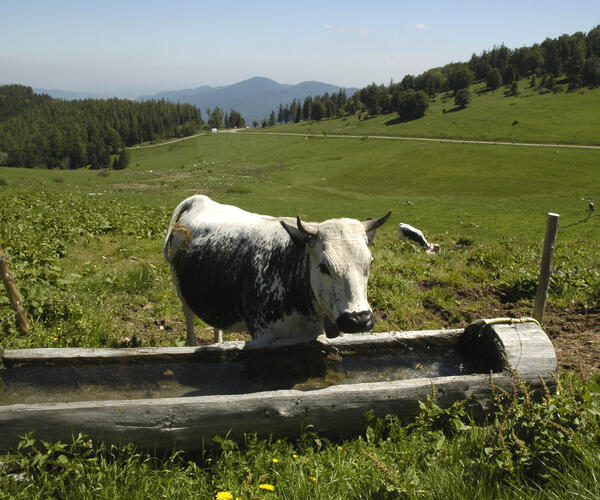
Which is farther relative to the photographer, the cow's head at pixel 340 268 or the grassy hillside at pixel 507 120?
the grassy hillside at pixel 507 120

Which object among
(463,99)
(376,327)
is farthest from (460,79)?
(376,327)

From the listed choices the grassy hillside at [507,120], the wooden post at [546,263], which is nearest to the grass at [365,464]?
the wooden post at [546,263]

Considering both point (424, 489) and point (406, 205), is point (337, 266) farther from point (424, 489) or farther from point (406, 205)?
point (406, 205)

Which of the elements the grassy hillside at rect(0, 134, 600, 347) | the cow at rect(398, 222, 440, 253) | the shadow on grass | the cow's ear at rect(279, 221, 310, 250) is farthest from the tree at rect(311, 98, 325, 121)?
the cow's ear at rect(279, 221, 310, 250)

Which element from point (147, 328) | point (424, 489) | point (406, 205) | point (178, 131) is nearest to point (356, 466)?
point (424, 489)

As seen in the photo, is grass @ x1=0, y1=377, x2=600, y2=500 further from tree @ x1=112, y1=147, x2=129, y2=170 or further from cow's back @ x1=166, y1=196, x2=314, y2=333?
tree @ x1=112, y1=147, x2=129, y2=170

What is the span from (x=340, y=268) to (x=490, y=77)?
141 meters

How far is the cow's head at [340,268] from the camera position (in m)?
3.89

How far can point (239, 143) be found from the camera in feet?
379

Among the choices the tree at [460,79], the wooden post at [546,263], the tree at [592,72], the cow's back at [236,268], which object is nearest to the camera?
the cow's back at [236,268]

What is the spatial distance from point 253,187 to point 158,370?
5050 cm

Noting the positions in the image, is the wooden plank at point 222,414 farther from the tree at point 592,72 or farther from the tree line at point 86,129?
the tree at point 592,72

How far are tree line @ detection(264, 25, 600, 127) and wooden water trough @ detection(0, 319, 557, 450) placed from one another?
114 meters

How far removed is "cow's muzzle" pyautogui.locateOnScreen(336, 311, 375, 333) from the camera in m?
3.81
